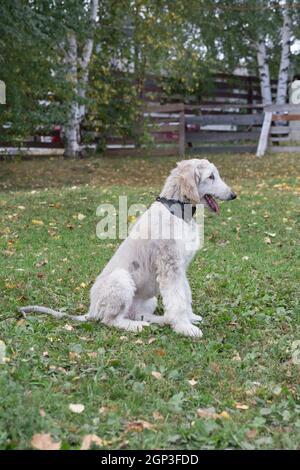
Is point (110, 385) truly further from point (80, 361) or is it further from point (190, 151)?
point (190, 151)

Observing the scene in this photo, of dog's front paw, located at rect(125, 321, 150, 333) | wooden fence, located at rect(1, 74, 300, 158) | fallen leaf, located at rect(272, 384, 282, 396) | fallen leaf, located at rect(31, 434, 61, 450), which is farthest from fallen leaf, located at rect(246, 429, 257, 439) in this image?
wooden fence, located at rect(1, 74, 300, 158)

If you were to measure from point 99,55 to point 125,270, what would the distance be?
1630 centimetres

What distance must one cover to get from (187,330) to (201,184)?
1.42 metres

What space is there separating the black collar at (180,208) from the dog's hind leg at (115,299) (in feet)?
2.41

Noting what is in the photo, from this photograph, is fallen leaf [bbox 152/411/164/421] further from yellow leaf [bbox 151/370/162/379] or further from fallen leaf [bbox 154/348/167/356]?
fallen leaf [bbox 154/348/167/356]

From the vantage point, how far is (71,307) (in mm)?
6754

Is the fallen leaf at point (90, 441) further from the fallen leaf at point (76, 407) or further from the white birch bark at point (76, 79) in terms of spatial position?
the white birch bark at point (76, 79)

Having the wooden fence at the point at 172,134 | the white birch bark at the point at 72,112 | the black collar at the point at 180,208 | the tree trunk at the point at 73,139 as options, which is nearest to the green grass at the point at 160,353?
the black collar at the point at 180,208

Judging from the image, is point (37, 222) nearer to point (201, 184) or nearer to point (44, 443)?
point (201, 184)

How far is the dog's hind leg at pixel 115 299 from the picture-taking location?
5848mm

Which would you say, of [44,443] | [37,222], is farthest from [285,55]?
[44,443]

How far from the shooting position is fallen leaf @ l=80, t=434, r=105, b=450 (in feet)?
11.8

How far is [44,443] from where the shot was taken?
3.59m
